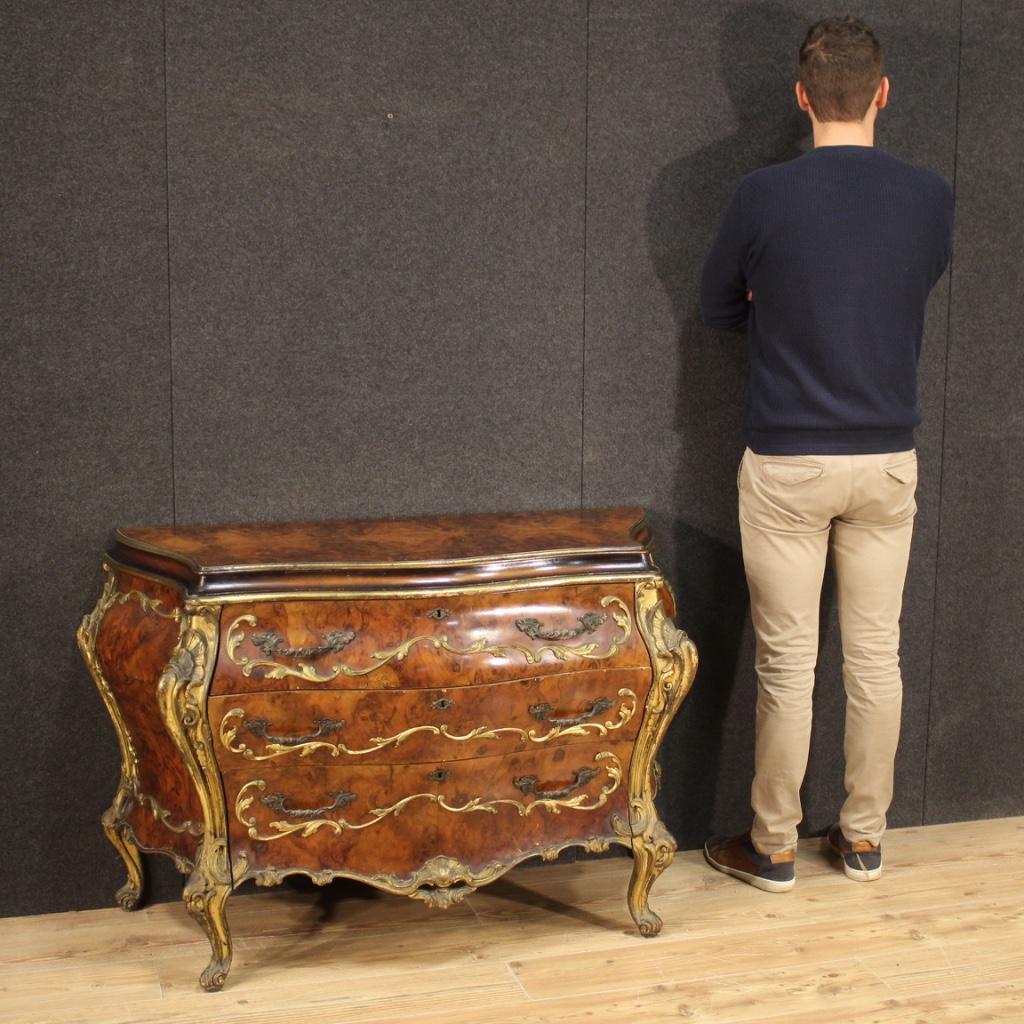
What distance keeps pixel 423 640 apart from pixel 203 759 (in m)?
0.47

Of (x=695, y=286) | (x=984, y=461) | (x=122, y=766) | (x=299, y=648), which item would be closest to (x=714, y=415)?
(x=695, y=286)

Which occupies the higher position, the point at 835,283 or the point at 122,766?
the point at 835,283

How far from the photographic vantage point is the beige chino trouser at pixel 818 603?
284 centimetres

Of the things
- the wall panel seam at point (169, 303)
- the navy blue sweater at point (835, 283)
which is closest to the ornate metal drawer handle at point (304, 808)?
the wall panel seam at point (169, 303)

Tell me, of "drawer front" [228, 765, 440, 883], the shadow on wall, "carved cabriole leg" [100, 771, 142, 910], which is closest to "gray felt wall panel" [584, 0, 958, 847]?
the shadow on wall

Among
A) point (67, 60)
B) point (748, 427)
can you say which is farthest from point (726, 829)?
point (67, 60)

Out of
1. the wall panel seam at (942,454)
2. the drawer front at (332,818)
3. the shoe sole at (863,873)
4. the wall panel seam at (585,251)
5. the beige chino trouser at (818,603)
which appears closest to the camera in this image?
the drawer front at (332,818)

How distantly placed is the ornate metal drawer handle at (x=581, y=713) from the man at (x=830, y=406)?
1.78ft

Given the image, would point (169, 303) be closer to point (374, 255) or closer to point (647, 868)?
point (374, 255)

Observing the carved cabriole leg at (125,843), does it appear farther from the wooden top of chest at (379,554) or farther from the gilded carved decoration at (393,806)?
the wooden top of chest at (379,554)

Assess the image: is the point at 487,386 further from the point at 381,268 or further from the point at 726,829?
the point at 726,829

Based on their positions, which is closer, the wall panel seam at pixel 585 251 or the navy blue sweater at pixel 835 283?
the navy blue sweater at pixel 835 283

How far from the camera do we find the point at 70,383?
274cm

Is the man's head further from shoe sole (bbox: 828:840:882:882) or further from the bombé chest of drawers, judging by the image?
shoe sole (bbox: 828:840:882:882)
